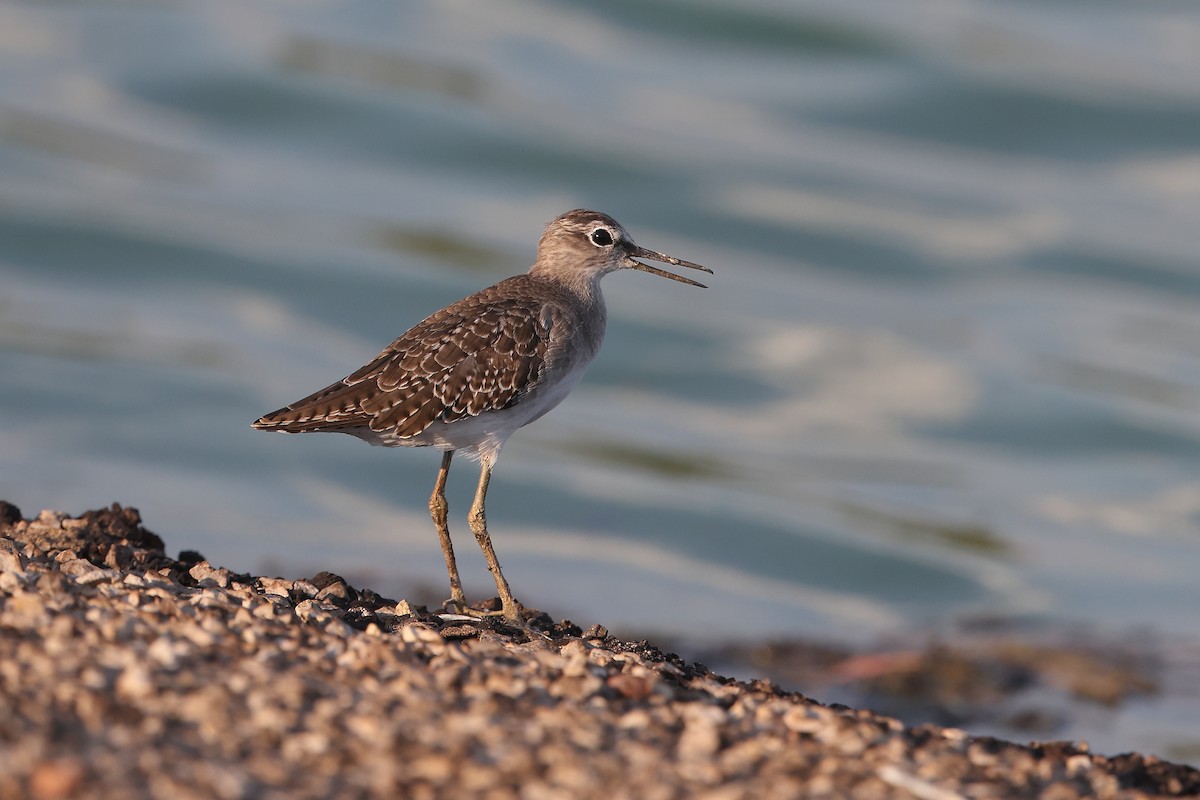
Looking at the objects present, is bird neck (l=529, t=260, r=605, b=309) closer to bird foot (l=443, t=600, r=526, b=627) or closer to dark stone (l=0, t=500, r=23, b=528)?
bird foot (l=443, t=600, r=526, b=627)

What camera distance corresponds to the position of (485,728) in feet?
19.6

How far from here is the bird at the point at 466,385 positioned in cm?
987

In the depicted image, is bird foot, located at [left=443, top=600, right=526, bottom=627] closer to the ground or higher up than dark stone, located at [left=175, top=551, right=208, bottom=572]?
higher up

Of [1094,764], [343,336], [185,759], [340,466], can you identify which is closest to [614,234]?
[1094,764]

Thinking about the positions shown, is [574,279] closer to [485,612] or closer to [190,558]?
[485,612]

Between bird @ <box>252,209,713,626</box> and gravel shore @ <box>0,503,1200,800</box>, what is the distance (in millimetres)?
2194

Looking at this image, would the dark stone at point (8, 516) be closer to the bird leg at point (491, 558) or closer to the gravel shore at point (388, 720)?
the gravel shore at point (388, 720)

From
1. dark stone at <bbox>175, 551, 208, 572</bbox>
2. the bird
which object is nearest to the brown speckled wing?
the bird

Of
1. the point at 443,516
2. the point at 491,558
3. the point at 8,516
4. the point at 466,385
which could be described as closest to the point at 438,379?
the point at 466,385

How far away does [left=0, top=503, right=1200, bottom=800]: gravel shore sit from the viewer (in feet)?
18.0

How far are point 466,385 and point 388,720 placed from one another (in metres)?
4.16

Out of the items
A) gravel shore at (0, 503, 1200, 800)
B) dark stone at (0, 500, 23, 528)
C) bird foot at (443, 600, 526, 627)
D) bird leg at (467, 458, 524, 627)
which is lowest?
gravel shore at (0, 503, 1200, 800)

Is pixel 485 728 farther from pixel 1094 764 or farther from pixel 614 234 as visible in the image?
pixel 614 234

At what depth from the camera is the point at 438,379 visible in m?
9.97
